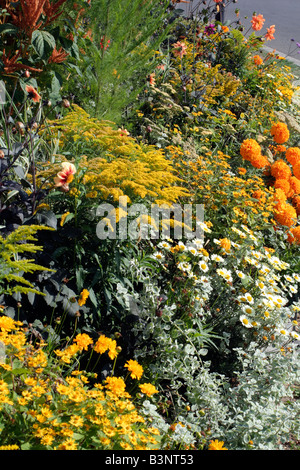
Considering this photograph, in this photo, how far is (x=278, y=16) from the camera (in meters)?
17.0

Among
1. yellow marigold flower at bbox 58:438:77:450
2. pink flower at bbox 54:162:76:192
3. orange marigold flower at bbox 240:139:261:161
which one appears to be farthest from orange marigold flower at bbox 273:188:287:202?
yellow marigold flower at bbox 58:438:77:450

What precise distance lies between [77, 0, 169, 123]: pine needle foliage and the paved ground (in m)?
8.20

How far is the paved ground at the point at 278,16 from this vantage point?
1300 cm

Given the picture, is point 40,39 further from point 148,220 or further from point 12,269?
point 12,269

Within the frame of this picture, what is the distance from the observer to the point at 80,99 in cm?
373

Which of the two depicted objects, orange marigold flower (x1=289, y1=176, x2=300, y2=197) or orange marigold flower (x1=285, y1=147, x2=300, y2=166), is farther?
orange marigold flower (x1=285, y1=147, x2=300, y2=166)

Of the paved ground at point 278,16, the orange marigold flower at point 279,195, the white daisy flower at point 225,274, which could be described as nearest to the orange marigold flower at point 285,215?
the orange marigold flower at point 279,195

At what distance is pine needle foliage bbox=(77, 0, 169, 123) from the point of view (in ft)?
11.4

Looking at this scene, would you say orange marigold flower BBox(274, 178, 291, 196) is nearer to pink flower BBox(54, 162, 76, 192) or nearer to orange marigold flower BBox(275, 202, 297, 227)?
orange marigold flower BBox(275, 202, 297, 227)

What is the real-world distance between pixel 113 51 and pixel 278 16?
16.3 meters

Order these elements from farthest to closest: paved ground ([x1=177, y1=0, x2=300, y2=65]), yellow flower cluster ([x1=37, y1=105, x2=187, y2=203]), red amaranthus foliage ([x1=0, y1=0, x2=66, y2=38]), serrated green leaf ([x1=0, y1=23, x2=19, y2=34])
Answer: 1. paved ground ([x1=177, y1=0, x2=300, y2=65])
2. serrated green leaf ([x1=0, y1=23, x2=19, y2=34])
3. red amaranthus foliage ([x1=0, y1=0, x2=66, y2=38])
4. yellow flower cluster ([x1=37, y1=105, x2=187, y2=203])

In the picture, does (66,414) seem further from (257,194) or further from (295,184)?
(295,184)

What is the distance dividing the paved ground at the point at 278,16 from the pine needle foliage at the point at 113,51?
820 centimetres
